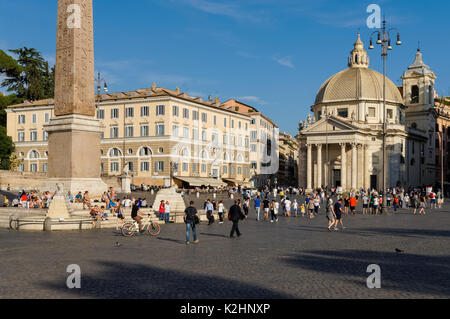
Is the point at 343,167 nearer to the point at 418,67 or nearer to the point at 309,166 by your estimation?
the point at 309,166

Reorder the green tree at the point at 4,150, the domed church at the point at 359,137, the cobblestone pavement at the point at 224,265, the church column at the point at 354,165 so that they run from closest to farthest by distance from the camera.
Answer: the cobblestone pavement at the point at 224,265
the green tree at the point at 4,150
the church column at the point at 354,165
the domed church at the point at 359,137

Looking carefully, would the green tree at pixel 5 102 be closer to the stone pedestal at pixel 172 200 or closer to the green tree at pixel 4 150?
the green tree at pixel 4 150

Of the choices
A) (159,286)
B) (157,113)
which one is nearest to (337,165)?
(157,113)

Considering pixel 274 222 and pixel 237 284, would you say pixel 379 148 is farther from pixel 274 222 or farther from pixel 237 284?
pixel 237 284

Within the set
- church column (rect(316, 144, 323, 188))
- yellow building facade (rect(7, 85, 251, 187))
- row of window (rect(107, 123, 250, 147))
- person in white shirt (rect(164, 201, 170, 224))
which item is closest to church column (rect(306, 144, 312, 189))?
church column (rect(316, 144, 323, 188))

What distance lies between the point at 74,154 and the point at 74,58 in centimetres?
339

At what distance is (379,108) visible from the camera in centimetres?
6762

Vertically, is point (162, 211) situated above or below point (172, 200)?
below

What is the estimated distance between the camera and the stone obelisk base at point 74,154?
19141 millimetres

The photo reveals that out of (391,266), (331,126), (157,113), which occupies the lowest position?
(391,266)

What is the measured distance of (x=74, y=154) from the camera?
19.1 meters

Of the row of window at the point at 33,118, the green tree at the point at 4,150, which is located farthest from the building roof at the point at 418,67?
the green tree at the point at 4,150
